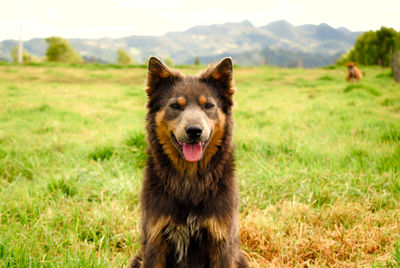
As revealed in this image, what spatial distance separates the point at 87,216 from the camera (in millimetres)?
3279

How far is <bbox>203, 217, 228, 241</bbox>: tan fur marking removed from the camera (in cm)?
231

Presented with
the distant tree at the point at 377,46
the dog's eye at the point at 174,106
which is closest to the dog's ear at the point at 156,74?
the dog's eye at the point at 174,106

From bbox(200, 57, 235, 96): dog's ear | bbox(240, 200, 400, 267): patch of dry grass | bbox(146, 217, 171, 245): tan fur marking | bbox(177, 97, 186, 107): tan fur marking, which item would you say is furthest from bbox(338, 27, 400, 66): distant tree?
bbox(146, 217, 171, 245): tan fur marking

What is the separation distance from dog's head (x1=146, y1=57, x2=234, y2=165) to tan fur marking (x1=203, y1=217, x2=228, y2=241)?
496 mm

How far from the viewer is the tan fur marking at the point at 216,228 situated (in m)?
2.31

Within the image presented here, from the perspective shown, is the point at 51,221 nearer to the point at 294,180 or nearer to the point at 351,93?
the point at 294,180

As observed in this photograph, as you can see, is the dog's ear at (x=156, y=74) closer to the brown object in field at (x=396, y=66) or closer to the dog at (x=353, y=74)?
the dog at (x=353, y=74)

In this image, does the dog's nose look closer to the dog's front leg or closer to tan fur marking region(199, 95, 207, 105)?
tan fur marking region(199, 95, 207, 105)

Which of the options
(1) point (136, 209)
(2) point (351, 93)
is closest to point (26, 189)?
(1) point (136, 209)

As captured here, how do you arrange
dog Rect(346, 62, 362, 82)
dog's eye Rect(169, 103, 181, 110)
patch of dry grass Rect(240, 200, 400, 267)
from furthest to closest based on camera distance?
dog Rect(346, 62, 362, 82) → patch of dry grass Rect(240, 200, 400, 267) → dog's eye Rect(169, 103, 181, 110)

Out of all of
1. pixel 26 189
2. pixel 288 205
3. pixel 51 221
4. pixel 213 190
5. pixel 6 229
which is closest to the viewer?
pixel 213 190

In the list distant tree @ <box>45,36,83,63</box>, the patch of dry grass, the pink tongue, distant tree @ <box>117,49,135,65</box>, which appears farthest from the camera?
distant tree @ <box>117,49,135,65</box>

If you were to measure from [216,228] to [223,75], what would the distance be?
4.46ft

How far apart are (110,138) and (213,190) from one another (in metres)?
3.85
